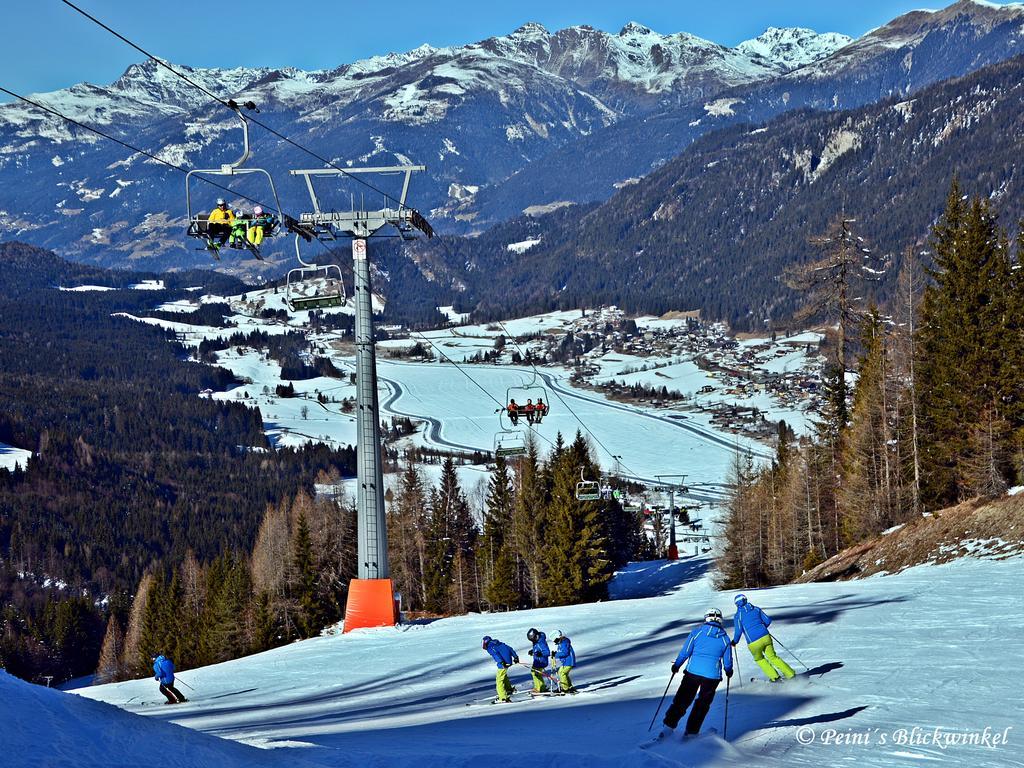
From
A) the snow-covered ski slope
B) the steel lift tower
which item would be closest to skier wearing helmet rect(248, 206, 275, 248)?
the steel lift tower

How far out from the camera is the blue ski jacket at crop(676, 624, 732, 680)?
12.5 metres

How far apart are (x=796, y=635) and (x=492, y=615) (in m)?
13.7

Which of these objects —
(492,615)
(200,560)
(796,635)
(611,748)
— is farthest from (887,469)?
(200,560)

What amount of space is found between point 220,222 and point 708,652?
1468 cm

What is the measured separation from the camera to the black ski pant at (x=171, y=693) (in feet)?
75.8

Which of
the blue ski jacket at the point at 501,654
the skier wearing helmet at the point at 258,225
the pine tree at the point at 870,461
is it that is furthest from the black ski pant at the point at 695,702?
the pine tree at the point at 870,461

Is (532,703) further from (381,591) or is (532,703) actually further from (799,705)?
(381,591)

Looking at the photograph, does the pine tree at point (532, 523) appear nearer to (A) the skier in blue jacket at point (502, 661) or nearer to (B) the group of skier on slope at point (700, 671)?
(A) the skier in blue jacket at point (502, 661)

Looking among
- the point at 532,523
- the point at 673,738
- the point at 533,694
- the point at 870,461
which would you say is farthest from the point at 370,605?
the point at 532,523

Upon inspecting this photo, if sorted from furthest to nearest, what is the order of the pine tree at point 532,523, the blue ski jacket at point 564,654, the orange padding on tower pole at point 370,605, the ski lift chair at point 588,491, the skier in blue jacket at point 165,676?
the pine tree at point 532,523 → the ski lift chair at point 588,491 → the orange padding on tower pole at point 370,605 → the skier in blue jacket at point 165,676 → the blue ski jacket at point 564,654

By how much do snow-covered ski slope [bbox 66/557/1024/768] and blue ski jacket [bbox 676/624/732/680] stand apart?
31.4 inches

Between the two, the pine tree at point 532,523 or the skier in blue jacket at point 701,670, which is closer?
the skier in blue jacket at point 701,670

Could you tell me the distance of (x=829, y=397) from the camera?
180 ft

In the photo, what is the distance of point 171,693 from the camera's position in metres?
23.2
